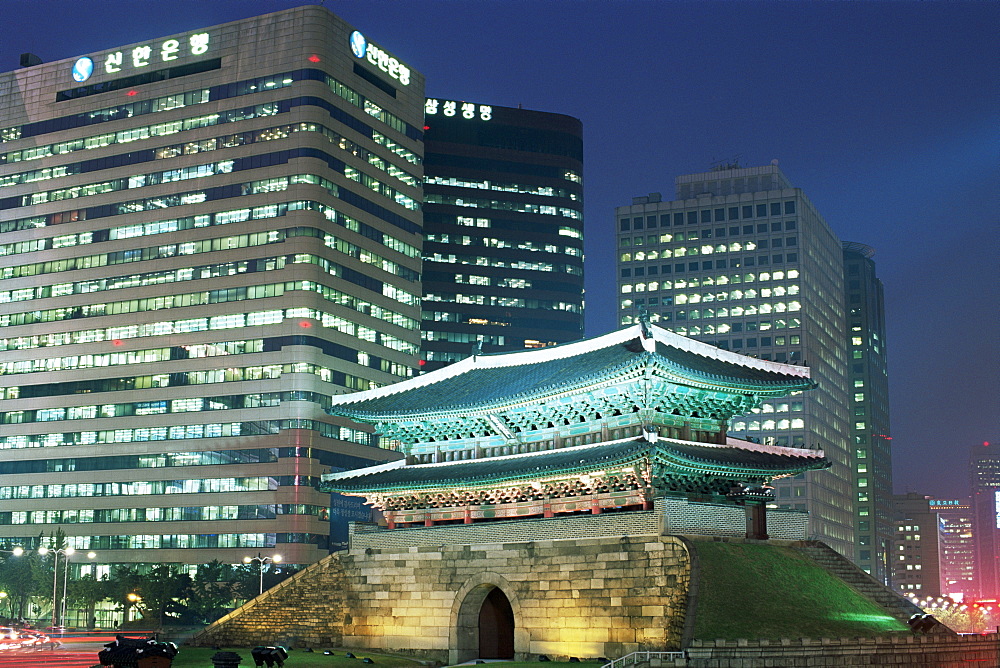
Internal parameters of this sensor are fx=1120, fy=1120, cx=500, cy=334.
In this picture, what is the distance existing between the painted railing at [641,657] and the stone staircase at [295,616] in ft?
68.2

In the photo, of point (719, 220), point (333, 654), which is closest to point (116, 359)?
point (333, 654)

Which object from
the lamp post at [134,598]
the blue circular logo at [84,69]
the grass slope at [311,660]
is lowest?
the lamp post at [134,598]

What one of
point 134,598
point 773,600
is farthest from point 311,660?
point 134,598

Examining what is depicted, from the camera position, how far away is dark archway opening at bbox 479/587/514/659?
174 ft

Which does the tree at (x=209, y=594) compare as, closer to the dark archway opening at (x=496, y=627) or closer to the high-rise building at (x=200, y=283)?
the high-rise building at (x=200, y=283)

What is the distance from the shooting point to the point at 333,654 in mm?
52188

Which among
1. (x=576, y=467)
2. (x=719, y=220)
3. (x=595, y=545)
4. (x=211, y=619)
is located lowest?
(x=211, y=619)

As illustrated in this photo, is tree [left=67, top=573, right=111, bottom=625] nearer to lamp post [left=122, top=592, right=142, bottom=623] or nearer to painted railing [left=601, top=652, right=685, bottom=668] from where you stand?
lamp post [left=122, top=592, right=142, bottom=623]

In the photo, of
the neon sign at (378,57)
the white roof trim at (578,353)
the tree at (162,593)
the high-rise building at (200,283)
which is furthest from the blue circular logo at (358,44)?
the white roof trim at (578,353)

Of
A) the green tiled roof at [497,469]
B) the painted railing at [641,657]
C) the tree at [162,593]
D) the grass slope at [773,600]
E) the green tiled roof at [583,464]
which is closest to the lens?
the painted railing at [641,657]

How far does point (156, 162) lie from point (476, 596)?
2832 inches

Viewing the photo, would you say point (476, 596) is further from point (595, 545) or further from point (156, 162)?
point (156, 162)

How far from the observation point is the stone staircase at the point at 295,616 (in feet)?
186

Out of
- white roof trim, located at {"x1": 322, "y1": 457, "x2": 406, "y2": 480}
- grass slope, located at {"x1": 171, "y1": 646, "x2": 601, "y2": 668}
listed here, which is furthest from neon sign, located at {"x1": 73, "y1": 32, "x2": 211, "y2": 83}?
grass slope, located at {"x1": 171, "y1": 646, "x2": 601, "y2": 668}
